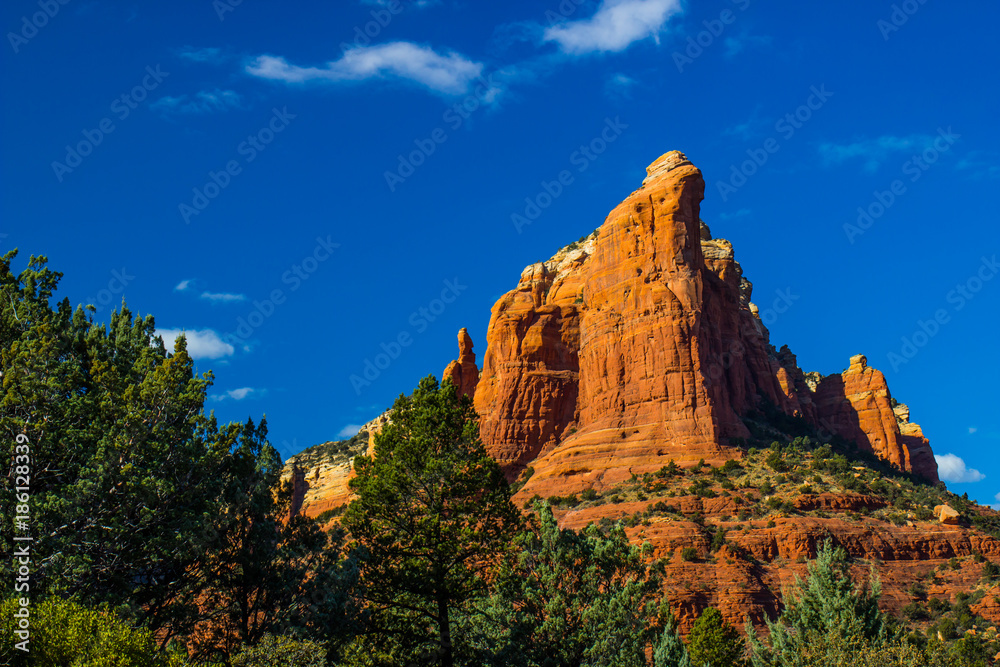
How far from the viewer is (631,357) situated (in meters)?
93.3

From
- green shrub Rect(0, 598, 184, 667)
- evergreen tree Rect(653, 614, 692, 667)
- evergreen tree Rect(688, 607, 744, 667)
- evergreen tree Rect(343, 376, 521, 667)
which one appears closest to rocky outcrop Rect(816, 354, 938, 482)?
evergreen tree Rect(688, 607, 744, 667)

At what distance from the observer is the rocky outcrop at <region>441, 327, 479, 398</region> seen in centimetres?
11745

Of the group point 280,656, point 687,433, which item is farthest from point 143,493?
point 687,433

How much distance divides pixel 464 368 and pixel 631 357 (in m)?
32.3

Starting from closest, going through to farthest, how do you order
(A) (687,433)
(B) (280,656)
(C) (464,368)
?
(B) (280,656) < (A) (687,433) < (C) (464,368)

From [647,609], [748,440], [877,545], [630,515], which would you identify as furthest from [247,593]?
[748,440]

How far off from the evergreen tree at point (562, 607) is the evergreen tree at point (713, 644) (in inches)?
578

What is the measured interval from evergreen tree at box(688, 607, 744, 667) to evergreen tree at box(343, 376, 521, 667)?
64.5ft

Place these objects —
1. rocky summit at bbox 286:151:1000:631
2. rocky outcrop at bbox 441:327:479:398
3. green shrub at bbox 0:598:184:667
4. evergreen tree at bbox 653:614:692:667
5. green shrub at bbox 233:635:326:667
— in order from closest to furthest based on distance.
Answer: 1. green shrub at bbox 0:598:184:667
2. green shrub at bbox 233:635:326:667
3. evergreen tree at bbox 653:614:692:667
4. rocky summit at bbox 286:151:1000:631
5. rocky outcrop at bbox 441:327:479:398

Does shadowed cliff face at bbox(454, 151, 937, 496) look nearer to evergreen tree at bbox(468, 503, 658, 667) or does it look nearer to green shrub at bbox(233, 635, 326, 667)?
evergreen tree at bbox(468, 503, 658, 667)

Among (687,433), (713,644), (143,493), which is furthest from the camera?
(687,433)

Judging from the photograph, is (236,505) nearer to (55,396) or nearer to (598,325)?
(55,396)

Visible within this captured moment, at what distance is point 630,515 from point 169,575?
162 feet

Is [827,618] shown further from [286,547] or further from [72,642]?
[72,642]
